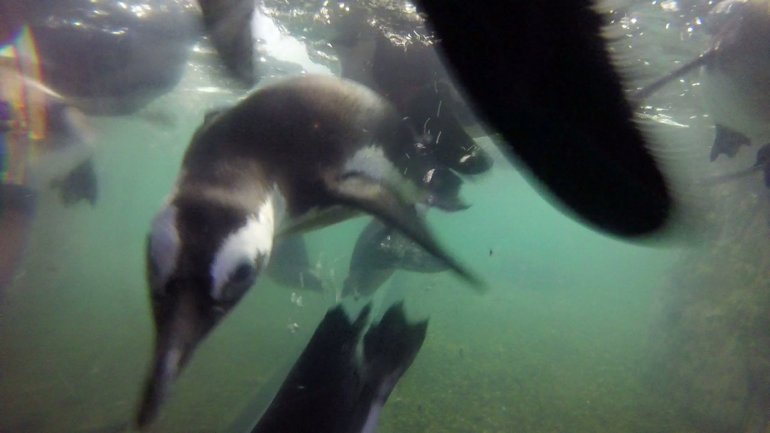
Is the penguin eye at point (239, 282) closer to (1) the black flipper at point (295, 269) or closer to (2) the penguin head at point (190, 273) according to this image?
(2) the penguin head at point (190, 273)

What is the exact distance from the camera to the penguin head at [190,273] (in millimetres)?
984

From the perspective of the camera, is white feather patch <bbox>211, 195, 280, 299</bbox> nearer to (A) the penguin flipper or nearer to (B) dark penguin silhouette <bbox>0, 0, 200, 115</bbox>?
(A) the penguin flipper

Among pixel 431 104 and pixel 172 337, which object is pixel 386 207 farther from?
pixel 431 104

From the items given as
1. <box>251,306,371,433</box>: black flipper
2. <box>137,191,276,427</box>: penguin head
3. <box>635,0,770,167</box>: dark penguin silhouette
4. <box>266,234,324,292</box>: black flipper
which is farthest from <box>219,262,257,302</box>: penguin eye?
<box>266,234,324,292</box>: black flipper

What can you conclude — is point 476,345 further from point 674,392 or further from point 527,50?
point 527,50

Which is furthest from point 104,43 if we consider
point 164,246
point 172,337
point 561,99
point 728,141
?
point 728,141

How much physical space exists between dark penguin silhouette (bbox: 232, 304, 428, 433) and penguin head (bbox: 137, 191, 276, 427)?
946 mm

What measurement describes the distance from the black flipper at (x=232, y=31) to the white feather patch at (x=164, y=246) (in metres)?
1.31

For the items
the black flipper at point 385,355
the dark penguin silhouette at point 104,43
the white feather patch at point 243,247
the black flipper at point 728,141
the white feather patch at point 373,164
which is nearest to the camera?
the white feather patch at point 243,247

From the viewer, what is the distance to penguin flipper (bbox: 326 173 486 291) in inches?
56.3

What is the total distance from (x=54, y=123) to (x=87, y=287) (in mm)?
14609

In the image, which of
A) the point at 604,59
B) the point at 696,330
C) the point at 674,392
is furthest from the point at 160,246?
the point at 696,330

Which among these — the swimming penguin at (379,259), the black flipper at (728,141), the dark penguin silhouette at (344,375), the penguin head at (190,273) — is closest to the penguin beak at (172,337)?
the penguin head at (190,273)

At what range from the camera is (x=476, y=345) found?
10.7 meters
